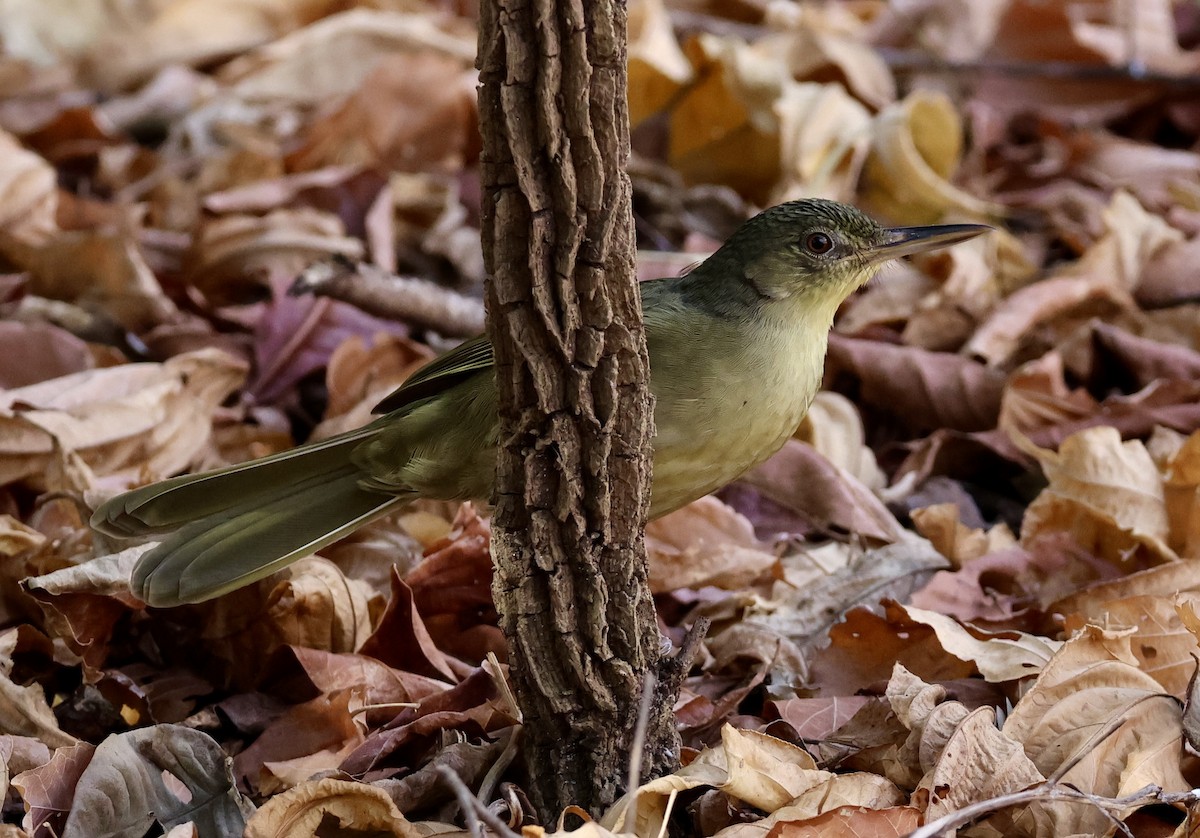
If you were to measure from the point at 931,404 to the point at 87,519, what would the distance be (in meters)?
2.59

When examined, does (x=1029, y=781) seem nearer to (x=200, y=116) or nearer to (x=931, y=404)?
(x=931, y=404)

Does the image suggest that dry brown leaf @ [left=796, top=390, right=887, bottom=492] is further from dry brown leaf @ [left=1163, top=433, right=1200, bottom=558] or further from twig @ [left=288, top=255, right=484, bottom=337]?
twig @ [left=288, top=255, right=484, bottom=337]

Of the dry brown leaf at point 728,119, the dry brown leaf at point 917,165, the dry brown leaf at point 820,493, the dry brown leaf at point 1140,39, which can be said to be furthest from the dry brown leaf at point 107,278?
the dry brown leaf at point 1140,39

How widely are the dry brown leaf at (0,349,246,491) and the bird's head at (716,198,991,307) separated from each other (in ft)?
5.42

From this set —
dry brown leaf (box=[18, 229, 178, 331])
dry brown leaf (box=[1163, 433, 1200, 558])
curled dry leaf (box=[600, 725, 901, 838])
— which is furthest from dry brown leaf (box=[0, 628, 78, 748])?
dry brown leaf (box=[1163, 433, 1200, 558])

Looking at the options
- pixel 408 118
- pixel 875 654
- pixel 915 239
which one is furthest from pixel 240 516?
pixel 408 118

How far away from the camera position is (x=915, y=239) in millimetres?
3771

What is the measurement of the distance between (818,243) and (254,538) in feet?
5.28

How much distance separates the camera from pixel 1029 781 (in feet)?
8.46

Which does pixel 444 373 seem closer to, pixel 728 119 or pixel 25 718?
pixel 25 718

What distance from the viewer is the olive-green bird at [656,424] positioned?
10.6 ft

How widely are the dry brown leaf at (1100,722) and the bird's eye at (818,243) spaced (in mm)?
1304

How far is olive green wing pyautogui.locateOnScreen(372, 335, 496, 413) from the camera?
3.48 metres

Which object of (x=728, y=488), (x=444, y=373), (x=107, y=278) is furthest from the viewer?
(x=107, y=278)
